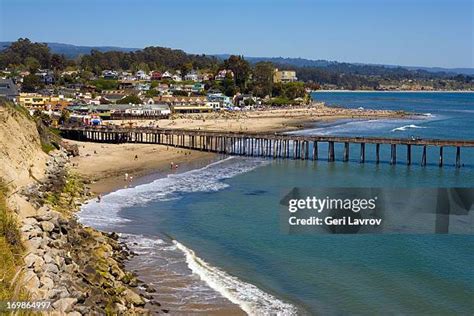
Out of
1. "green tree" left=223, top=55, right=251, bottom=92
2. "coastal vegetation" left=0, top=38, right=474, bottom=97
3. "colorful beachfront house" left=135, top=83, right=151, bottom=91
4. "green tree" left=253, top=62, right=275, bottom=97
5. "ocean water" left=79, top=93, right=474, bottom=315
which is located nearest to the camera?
"ocean water" left=79, top=93, right=474, bottom=315

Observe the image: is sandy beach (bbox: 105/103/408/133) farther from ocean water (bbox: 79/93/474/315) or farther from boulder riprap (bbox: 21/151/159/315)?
boulder riprap (bbox: 21/151/159/315)

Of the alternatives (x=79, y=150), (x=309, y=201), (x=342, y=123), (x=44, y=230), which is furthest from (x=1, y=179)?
(x=342, y=123)

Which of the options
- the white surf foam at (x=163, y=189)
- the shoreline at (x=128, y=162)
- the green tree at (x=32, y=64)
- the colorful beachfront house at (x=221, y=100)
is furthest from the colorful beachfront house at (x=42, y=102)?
the green tree at (x=32, y=64)

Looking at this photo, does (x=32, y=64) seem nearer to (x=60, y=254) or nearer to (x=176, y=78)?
(x=176, y=78)

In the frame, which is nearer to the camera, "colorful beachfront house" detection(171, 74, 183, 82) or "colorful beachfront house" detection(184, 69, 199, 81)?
"colorful beachfront house" detection(171, 74, 183, 82)

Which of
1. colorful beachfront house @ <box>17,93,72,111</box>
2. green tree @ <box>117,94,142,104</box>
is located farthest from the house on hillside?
green tree @ <box>117,94,142,104</box>

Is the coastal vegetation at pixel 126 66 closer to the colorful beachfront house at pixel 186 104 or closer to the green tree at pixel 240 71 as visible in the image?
the green tree at pixel 240 71

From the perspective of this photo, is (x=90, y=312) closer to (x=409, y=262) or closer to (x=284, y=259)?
(x=284, y=259)
